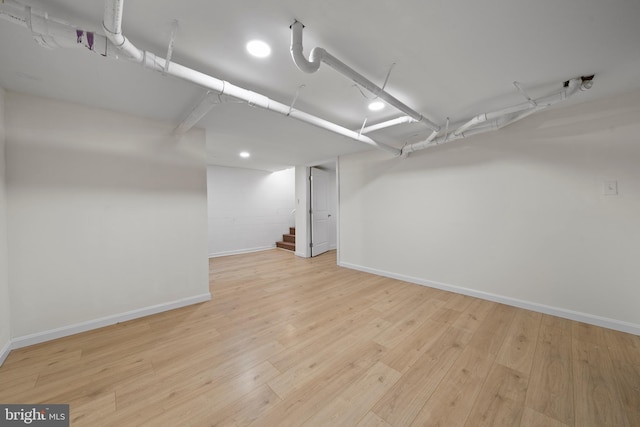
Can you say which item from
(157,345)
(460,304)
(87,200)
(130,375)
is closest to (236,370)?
(130,375)

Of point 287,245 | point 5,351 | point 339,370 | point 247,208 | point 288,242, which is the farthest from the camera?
point 288,242

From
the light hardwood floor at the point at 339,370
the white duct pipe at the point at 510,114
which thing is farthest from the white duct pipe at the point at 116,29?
the white duct pipe at the point at 510,114

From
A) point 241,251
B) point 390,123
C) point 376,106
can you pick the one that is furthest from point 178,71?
point 241,251

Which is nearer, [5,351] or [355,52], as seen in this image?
[355,52]

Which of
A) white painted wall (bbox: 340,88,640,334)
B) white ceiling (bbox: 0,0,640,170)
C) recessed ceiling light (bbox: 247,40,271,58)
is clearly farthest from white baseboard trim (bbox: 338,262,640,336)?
recessed ceiling light (bbox: 247,40,271,58)

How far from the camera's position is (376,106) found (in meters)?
2.43

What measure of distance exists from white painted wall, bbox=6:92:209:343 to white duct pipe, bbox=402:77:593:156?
3356 millimetres

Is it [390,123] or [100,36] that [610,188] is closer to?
[390,123]

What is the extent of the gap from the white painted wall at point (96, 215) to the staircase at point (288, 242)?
358cm

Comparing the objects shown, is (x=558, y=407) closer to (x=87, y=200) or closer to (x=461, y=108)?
(x=461, y=108)

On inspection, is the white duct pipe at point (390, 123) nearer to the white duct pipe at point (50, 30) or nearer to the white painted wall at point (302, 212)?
the white duct pipe at point (50, 30)

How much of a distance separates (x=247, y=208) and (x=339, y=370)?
5.31m

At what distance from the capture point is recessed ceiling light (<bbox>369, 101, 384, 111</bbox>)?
7.72 feet

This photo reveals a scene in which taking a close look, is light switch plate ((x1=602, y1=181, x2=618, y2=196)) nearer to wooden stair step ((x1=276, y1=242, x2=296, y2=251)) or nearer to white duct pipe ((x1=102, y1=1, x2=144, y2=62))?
white duct pipe ((x1=102, y1=1, x2=144, y2=62))
